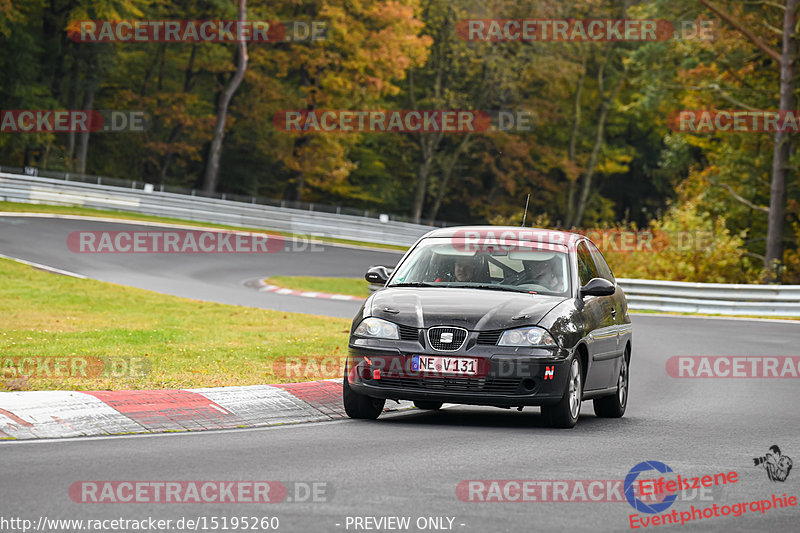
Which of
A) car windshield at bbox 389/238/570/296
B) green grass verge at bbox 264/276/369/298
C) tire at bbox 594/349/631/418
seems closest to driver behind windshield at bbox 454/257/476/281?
car windshield at bbox 389/238/570/296

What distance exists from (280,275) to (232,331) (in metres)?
15.1

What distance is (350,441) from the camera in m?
9.15

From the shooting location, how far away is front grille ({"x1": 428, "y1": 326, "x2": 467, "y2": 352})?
32.3ft

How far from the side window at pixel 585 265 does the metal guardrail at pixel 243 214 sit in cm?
1655

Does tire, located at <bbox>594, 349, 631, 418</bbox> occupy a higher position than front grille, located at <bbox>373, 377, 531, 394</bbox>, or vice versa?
front grille, located at <bbox>373, 377, 531, 394</bbox>

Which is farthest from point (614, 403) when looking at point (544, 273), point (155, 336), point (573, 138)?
point (573, 138)

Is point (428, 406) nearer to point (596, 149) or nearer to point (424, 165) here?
point (424, 165)

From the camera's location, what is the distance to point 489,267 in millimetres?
11109

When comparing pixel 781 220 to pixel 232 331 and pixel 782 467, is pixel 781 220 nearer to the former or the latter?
pixel 232 331

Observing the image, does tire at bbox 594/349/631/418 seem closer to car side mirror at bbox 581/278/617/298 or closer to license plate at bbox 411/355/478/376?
car side mirror at bbox 581/278/617/298

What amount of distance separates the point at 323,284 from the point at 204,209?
51.4ft

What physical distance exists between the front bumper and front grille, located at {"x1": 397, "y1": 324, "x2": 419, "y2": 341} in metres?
0.07

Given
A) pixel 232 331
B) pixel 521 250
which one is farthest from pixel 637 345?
pixel 521 250

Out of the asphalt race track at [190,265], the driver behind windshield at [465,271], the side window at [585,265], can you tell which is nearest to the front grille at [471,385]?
the driver behind windshield at [465,271]
